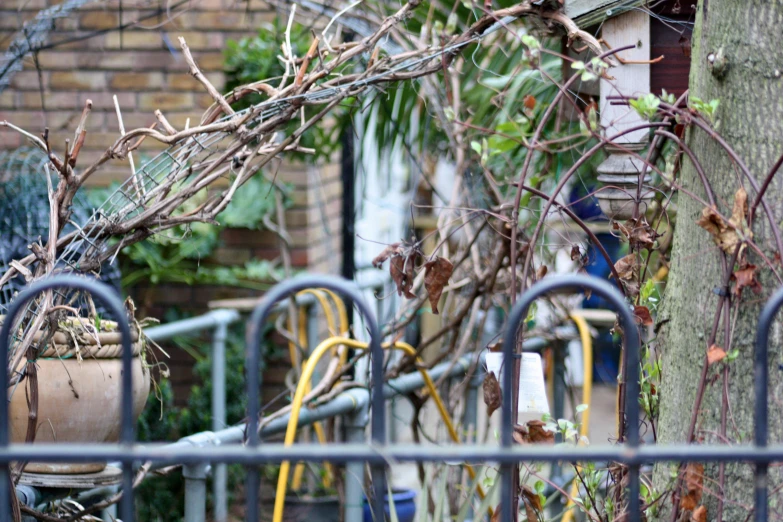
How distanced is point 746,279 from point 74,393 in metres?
1.52

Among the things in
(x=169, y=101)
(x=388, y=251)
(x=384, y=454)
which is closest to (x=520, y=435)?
(x=388, y=251)

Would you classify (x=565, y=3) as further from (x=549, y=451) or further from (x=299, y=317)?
(x=299, y=317)

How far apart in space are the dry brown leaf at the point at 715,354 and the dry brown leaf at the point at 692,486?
217 mm

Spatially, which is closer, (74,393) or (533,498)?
(533,498)

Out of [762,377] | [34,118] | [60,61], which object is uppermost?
[60,61]

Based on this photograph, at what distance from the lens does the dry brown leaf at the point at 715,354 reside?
1535 mm

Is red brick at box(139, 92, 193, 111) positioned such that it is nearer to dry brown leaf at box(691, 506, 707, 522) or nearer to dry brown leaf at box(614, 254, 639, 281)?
dry brown leaf at box(614, 254, 639, 281)

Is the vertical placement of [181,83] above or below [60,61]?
below

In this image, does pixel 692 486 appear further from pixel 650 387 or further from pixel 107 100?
pixel 107 100

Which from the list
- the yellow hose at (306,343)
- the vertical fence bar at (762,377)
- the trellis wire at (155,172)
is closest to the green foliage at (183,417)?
the yellow hose at (306,343)

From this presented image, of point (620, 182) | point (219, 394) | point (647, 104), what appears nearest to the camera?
point (647, 104)

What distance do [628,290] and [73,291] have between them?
1.35 meters

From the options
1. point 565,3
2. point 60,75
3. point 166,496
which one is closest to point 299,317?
point 166,496

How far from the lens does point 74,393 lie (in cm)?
199
